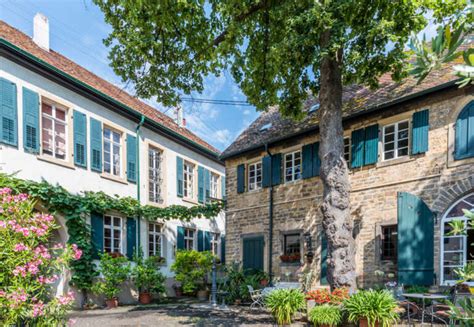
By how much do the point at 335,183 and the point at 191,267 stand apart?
7.86m

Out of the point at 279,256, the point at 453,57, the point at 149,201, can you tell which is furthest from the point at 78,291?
the point at 453,57

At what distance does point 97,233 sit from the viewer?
38.9 ft

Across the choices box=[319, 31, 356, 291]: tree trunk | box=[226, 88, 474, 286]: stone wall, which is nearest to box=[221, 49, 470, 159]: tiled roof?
box=[226, 88, 474, 286]: stone wall

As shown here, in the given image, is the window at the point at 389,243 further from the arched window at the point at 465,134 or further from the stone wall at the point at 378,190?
the arched window at the point at 465,134

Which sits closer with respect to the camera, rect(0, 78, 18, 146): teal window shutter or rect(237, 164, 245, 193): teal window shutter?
rect(0, 78, 18, 146): teal window shutter

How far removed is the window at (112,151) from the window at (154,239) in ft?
9.56

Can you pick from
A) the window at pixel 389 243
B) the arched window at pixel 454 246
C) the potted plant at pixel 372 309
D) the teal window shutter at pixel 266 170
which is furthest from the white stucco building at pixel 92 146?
the arched window at pixel 454 246

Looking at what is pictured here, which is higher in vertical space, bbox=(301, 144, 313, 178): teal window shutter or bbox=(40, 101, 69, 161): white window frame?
bbox=(40, 101, 69, 161): white window frame

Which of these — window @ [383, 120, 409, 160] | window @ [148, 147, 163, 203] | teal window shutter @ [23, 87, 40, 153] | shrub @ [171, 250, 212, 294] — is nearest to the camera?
window @ [383, 120, 409, 160]

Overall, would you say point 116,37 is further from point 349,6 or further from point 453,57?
point 453,57

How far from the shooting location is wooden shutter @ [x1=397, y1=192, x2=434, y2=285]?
8.47 metres

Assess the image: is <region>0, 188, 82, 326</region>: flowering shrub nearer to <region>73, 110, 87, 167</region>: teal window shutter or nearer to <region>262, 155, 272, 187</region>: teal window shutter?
<region>73, 110, 87, 167</region>: teal window shutter

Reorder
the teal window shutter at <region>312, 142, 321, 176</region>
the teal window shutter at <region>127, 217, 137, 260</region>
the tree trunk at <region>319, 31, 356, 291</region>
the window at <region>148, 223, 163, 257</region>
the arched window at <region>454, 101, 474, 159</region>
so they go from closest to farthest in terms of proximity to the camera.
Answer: the tree trunk at <region>319, 31, 356, 291</region>, the arched window at <region>454, 101, 474, 159</region>, the teal window shutter at <region>312, 142, 321, 176</region>, the teal window shutter at <region>127, 217, 137, 260</region>, the window at <region>148, 223, 163, 257</region>

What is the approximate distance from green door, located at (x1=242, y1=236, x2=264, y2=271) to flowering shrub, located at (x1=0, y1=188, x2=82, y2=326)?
315 inches
